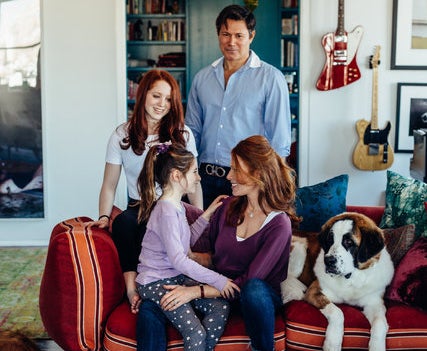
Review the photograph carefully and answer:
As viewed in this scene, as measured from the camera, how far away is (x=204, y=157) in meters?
3.42

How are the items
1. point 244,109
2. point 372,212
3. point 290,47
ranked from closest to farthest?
point 372,212
point 244,109
point 290,47

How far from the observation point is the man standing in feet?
10.7

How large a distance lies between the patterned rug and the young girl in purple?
3.48ft

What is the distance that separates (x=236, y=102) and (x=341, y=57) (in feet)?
7.29

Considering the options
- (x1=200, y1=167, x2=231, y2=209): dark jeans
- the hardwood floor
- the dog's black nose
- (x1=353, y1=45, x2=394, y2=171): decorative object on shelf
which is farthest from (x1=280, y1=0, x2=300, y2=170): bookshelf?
the dog's black nose

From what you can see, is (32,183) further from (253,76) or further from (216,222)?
(216,222)

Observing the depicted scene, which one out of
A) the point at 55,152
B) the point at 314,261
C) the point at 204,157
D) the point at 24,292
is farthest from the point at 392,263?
the point at 55,152

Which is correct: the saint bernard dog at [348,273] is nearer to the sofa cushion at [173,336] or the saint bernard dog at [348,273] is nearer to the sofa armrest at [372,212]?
the sofa cushion at [173,336]

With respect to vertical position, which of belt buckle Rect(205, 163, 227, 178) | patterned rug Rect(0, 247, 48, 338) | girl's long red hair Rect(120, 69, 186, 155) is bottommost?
patterned rug Rect(0, 247, 48, 338)

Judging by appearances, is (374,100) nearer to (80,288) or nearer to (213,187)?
(213,187)

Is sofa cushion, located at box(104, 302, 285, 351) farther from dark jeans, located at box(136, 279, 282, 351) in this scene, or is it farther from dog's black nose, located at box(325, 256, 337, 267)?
dog's black nose, located at box(325, 256, 337, 267)

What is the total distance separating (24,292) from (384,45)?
3.30m

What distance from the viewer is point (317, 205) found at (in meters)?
2.99

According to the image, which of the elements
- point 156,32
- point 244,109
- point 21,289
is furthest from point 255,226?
point 156,32
